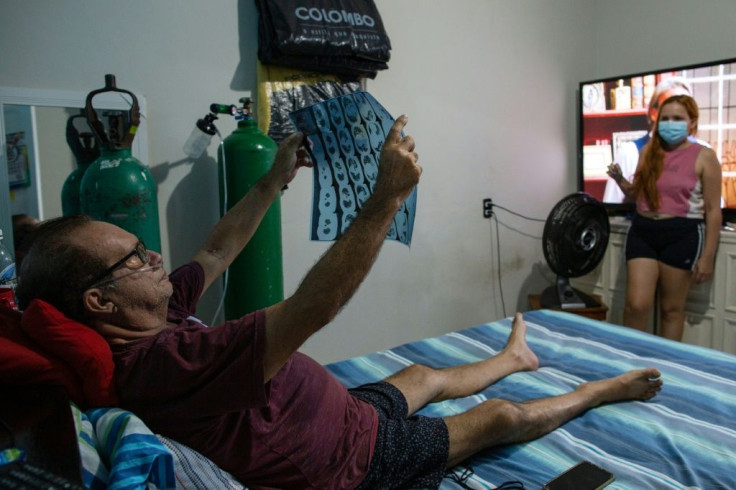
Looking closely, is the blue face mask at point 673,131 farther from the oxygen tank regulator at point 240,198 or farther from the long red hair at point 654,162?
the oxygen tank regulator at point 240,198

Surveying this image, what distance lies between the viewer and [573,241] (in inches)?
133

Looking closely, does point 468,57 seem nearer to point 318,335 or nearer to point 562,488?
point 318,335

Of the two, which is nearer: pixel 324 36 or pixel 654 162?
pixel 324 36

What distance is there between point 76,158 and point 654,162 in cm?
319

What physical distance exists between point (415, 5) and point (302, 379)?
2637 mm

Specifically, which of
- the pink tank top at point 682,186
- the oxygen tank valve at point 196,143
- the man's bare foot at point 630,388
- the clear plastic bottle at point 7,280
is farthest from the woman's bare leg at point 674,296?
the clear plastic bottle at point 7,280

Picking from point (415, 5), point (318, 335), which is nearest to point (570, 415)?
point (318, 335)

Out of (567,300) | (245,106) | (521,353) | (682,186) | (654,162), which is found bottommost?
(567,300)

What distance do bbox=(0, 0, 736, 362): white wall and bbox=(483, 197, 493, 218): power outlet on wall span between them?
0.13 ft

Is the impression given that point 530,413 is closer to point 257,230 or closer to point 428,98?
point 257,230

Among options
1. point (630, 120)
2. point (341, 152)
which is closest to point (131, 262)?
point (341, 152)

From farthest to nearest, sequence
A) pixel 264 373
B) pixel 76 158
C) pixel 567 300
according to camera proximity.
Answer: pixel 567 300
pixel 76 158
pixel 264 373

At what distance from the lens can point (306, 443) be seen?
126 centimetres

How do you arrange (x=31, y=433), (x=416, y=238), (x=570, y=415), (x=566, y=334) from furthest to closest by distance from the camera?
(x=416, y=238), (x=566, y=334), (x=570, y=415), (x=31, y=433)
